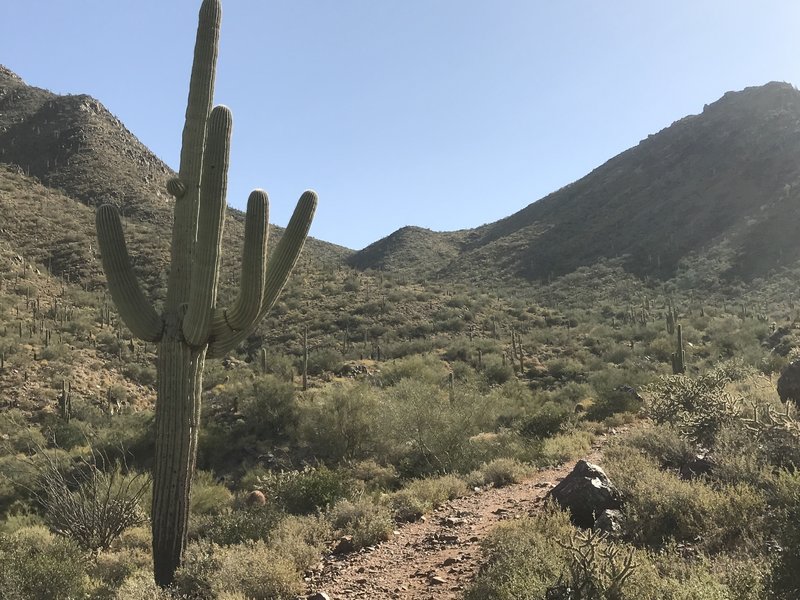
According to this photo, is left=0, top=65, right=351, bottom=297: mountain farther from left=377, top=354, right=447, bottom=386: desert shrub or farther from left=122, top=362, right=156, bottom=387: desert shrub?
left=377, top=354, right=447, bottom=386: desert shrub

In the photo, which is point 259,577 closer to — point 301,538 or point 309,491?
point 301,538

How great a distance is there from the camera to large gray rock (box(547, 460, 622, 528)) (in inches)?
258

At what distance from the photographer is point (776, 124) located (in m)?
55.2

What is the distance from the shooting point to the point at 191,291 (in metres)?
6.52

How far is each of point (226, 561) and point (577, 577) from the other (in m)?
3.70

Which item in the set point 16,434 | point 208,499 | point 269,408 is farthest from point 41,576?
point 16,434

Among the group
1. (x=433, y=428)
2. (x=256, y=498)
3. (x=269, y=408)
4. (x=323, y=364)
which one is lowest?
(x=256, y=498)

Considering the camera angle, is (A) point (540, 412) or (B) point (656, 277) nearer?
(A) point (540, 412)

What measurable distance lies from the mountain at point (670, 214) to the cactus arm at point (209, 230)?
4111cm

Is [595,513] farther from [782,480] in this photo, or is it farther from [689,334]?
[689,334]

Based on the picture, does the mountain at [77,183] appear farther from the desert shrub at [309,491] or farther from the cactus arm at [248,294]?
the cactus arm at [248,294]

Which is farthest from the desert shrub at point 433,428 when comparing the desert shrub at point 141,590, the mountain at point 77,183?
the mountain at point 77,183

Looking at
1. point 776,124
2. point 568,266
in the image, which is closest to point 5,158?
point 568,266

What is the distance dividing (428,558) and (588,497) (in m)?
2.08
